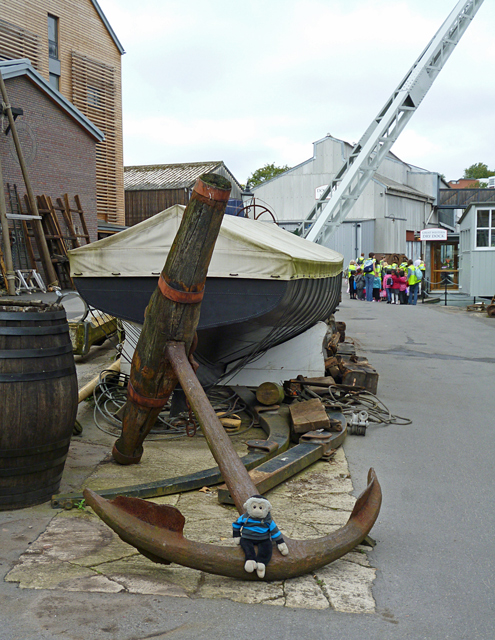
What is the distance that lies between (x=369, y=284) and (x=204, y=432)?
77.8 feet

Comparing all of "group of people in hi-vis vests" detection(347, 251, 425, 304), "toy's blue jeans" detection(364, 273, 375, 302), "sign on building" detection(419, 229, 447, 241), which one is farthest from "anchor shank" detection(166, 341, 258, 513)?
"sign on building" detection(419, 229, 447, 241)

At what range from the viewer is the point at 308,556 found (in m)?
3.04

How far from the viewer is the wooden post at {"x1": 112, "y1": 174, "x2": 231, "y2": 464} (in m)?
3.67

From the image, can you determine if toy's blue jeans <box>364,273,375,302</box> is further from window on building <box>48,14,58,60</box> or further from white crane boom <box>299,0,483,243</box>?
window on building <box>48,14,58,60</box>

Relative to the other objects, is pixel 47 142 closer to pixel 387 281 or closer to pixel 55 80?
pixel 55 80

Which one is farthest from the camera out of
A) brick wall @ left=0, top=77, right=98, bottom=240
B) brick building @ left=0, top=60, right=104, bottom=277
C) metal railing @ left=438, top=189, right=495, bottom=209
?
metal railing @ left=438, top=189, right=495, bottom=209

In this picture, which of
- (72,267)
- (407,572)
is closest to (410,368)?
(72,267)

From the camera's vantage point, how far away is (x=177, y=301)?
385 centimetres

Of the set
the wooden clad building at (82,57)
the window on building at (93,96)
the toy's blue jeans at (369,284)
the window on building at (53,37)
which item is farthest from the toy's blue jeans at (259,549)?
the window on building at (93,96)

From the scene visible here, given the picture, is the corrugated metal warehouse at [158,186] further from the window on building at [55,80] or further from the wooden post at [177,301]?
the wooden post at [177,301]

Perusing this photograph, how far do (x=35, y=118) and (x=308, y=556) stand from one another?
66.7 feet

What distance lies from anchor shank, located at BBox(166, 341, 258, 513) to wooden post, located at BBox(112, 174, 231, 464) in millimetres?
121

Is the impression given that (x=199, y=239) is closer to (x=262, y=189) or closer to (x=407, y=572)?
(x=407, y=572)

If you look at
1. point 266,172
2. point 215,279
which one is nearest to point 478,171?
point 266,172
